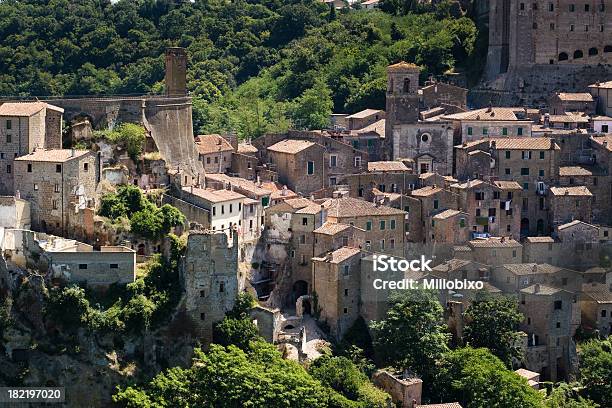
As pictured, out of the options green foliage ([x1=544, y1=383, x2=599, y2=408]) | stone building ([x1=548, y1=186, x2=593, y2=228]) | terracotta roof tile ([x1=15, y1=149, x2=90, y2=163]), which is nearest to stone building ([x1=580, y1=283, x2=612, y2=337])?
green foliage ([x1=544, y1=383, x2=599, y2=408])

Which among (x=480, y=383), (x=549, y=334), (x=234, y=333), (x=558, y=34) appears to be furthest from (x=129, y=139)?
(x=558, y=34)

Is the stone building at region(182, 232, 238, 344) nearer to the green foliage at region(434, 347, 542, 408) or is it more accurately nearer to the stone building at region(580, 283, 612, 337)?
the green foliage at region(434, 347, 542, 408)

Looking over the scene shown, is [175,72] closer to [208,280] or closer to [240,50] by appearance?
[208,280]

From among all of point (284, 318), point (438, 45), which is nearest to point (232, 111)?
point (438, 45)

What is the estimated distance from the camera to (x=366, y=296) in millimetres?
55250

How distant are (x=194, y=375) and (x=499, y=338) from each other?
11875mm

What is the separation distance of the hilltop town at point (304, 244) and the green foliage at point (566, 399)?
1.32 feet

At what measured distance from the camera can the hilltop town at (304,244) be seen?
51594 mm

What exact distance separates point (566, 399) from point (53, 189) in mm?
20061

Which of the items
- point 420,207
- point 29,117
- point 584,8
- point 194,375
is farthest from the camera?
point 584,8

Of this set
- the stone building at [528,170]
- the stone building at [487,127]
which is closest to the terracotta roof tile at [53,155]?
the stone building at [528,170]

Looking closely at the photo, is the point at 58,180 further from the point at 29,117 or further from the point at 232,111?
the point at 232,111

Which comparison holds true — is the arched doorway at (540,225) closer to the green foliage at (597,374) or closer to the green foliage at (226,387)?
the green foliage at (597,374)

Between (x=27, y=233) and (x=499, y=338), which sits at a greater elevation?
(x=27, y=233)
